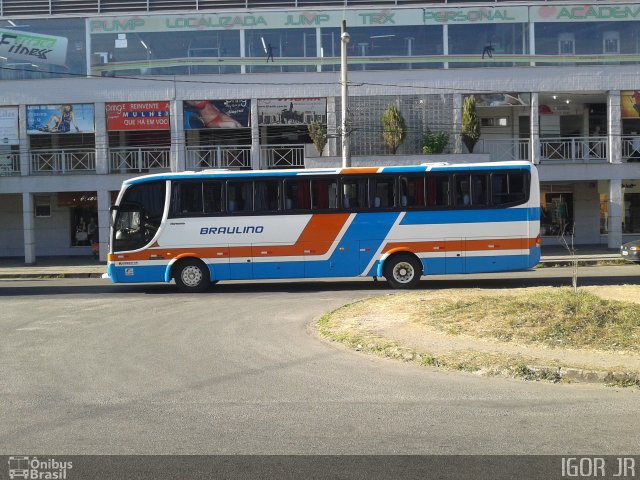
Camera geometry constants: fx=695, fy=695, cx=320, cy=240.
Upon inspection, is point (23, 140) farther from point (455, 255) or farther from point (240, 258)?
point (455, 255)

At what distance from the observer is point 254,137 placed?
103ft

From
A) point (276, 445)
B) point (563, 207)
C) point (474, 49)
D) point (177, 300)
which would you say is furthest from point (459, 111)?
point (276, 445)

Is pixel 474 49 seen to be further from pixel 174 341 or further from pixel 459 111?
pixel 174 341

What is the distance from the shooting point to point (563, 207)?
3462 cm

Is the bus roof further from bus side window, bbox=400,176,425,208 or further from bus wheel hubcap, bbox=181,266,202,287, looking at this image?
bus wheel hubcap, bbox=181,266,202,287

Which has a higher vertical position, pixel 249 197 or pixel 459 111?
pixel 459 111

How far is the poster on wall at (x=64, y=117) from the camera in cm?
3153

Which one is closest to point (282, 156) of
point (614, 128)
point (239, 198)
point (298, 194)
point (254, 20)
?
point (254, 20)

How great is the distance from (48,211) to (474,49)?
73.1ft

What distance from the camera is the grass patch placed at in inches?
383

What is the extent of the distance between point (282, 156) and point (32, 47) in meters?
12.3

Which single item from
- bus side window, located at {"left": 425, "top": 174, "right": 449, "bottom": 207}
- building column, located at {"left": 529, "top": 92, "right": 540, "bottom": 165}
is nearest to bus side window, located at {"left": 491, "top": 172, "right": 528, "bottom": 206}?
bus side window, located at {"left": 425, "top": 174, "right": 449, "bottom": 207}

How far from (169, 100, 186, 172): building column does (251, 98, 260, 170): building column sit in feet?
10.4
